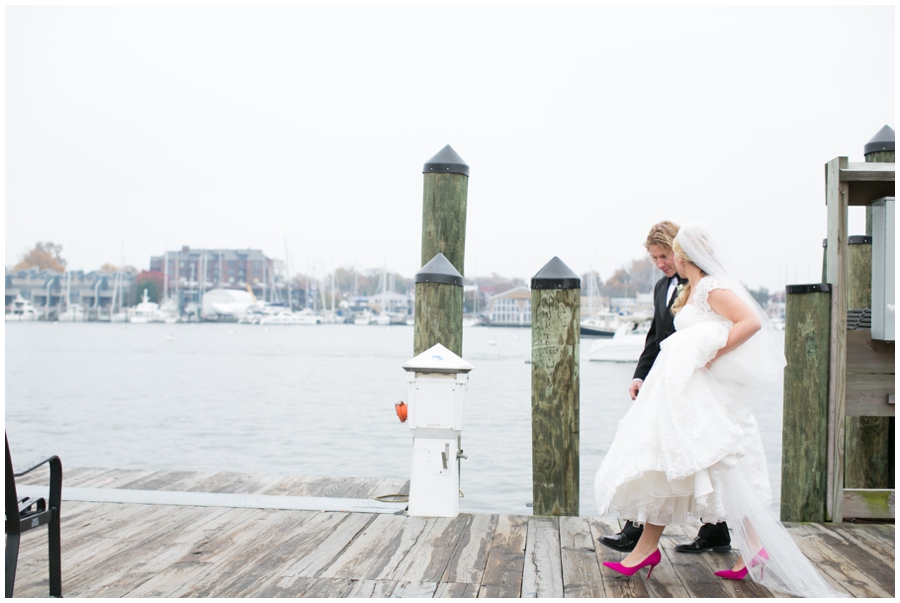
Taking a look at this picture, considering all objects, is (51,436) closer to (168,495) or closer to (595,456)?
(595,456)

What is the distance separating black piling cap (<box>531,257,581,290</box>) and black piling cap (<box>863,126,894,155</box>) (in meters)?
2.75

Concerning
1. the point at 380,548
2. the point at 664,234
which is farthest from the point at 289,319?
the point at 664,234

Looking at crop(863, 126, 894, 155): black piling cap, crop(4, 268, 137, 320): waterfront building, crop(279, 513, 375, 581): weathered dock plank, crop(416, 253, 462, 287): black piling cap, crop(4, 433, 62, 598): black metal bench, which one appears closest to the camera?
crop(4, 433, 62, 598): black metal bench

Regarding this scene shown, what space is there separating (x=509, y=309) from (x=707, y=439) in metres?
99.2

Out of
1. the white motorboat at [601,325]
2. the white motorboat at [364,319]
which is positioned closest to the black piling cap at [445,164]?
the white motorboat at [601,325]

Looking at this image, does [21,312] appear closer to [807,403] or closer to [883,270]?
[807,403]

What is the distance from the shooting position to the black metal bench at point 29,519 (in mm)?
2672

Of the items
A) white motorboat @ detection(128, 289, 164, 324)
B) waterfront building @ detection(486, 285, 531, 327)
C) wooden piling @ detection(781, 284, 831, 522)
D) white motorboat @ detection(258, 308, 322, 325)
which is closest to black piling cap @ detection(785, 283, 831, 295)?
wooden piling @ detection(781, 284, 831, 522)

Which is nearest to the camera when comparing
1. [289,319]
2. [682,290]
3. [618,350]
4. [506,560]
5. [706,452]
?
[706,452]

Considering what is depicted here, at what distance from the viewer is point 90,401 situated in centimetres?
2223

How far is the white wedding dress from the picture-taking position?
3229mm

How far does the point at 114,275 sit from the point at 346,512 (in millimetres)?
118583

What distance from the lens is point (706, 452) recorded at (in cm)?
320

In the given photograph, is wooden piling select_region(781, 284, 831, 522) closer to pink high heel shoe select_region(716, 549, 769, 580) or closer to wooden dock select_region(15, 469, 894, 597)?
wooden dock select_region(15, 469, 894, 597)
